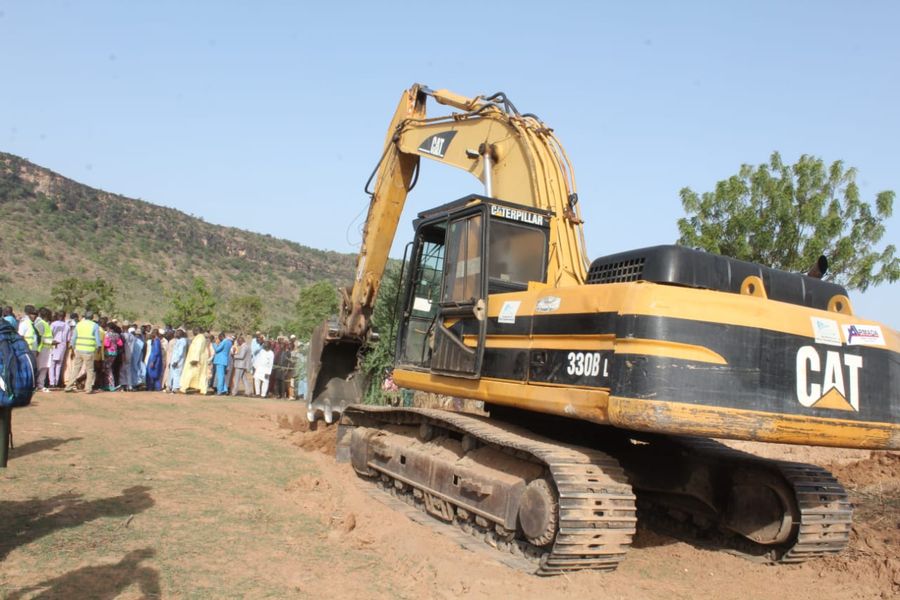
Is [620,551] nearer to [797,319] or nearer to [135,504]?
[797,319]

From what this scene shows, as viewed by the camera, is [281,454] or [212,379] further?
[212,379]

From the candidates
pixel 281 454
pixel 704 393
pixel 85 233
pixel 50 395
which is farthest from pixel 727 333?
pixel 85 233

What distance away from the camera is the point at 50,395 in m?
14.3

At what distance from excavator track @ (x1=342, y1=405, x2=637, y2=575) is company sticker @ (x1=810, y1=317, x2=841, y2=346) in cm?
170

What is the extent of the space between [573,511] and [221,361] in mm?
15698

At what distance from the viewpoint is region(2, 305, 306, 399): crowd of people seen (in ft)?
49.7

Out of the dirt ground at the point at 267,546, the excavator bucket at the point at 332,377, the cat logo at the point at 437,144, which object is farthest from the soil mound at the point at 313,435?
the cat logo at the point at 437,144

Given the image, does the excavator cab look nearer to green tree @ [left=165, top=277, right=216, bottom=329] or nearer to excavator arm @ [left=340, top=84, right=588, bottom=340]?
excavator arm @ [left=340, top=84, right=588, bottom=340]

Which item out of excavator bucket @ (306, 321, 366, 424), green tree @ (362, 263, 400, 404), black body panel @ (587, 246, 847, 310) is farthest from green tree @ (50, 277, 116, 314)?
black body panel @ (587, 246, 847, 310)

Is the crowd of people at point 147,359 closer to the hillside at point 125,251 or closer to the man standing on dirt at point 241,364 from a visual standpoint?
the man standing on dirt at point 241,364

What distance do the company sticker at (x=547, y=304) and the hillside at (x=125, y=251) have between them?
1435 inches

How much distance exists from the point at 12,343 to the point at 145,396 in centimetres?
1140

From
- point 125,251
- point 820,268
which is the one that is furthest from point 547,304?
point 125,251

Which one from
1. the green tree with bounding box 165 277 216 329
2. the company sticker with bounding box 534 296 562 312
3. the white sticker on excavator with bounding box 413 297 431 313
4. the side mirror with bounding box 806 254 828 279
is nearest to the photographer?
the company sticker with bounding box 534 296 562 312
